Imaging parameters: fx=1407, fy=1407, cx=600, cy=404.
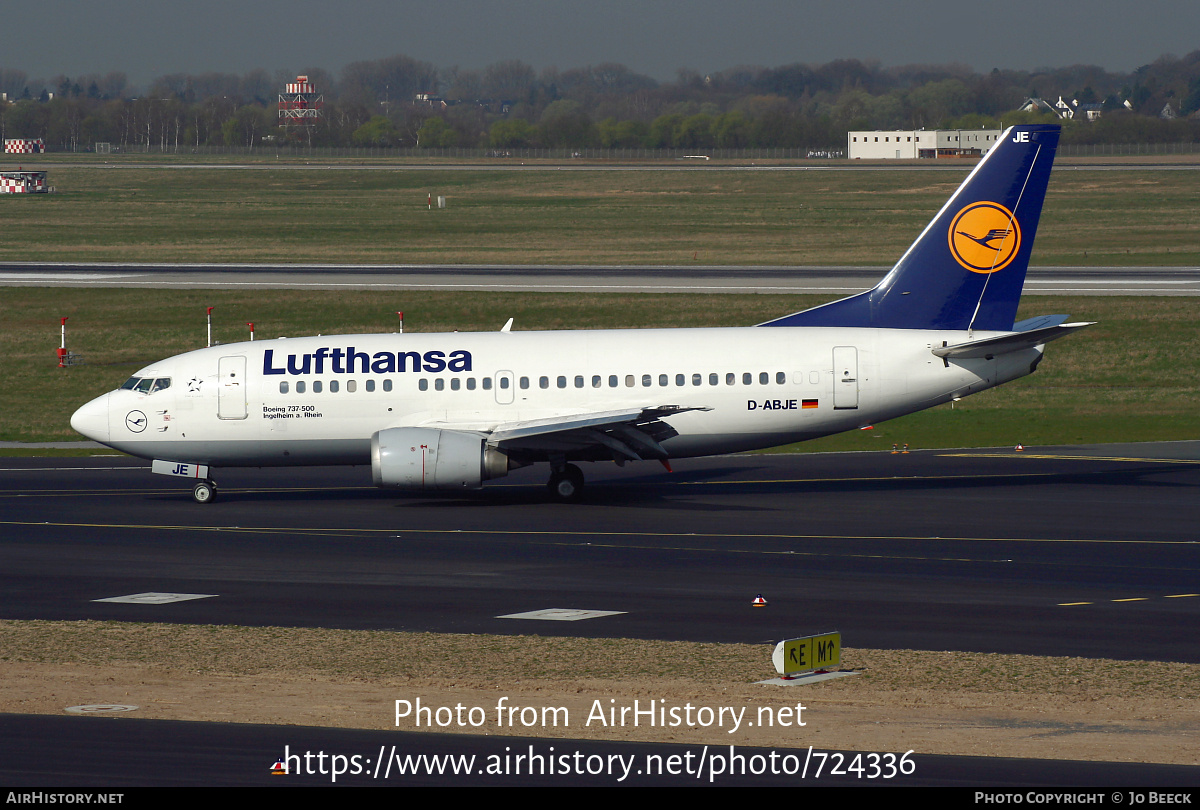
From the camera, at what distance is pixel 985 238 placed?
1439 inches

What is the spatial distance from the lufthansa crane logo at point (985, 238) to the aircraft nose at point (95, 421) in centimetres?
2252

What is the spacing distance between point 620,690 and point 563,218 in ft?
349

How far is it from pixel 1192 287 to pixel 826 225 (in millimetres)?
45844

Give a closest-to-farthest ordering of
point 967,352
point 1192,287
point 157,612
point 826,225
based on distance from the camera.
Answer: point 157,612 → point 967,352 → point 1192,287 → point 826,225

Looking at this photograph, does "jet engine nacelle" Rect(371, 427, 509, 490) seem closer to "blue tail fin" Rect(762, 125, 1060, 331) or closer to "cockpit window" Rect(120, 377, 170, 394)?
"cockpit window" Rect(120, 377, 170, 394)

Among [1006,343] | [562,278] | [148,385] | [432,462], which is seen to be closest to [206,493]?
[148,385]

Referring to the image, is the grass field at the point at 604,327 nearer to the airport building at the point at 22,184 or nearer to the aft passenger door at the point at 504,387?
the aft passenger door at the point at 504,387

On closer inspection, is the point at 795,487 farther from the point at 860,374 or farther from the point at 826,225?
the point at 826,225

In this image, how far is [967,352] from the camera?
3512 cm

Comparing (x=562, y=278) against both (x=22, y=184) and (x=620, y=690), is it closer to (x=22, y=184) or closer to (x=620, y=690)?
(x=620, y=690)

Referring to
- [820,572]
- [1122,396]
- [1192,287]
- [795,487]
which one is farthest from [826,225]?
[820,572]

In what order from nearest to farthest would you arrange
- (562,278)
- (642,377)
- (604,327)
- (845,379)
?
(845,379)
(642,377)
(604,327)
(562,278)

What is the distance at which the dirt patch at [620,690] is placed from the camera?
16.5m

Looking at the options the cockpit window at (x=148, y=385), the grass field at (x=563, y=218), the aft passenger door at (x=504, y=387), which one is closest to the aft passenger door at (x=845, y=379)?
the aft passenger door at (x=504, y=387)
